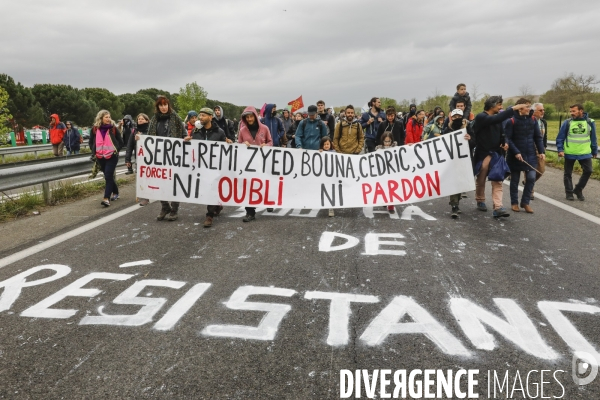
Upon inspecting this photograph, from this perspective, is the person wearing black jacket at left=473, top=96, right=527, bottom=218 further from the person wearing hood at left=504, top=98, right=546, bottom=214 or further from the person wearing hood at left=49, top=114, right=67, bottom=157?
the person wearing hood at left=49, top=114, right=67, bottom=157

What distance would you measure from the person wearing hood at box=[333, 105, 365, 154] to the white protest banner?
19.2 inches

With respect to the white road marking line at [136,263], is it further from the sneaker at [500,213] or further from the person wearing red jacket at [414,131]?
the person wearing red jacket at [414,131]

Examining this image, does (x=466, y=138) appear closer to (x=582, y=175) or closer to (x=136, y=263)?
(x=582, y=175)

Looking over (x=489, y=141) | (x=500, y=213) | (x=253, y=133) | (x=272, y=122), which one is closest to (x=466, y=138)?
(x=489, y=141)

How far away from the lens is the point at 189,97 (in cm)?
8369

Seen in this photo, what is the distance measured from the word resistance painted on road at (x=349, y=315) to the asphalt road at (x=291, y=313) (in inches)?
0.6

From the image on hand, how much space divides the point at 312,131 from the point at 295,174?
1.13 meters

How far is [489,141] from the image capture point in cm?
766

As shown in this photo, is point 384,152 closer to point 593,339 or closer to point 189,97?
point 593,339

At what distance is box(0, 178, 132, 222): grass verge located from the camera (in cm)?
761

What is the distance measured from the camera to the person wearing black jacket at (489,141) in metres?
Result: 7.22

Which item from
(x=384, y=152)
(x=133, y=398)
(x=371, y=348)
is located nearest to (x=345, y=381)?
(x=371, y=348)

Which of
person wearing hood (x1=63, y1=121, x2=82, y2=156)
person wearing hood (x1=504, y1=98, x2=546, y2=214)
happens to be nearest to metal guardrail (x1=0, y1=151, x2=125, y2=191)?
person wearing hood (x1=63, y1=121, x2=82, y2=156)

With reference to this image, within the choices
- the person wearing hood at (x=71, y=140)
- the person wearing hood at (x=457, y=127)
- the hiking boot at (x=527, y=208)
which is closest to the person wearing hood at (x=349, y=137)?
the person wearing hood at (x=457, y=127)
